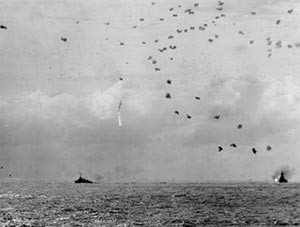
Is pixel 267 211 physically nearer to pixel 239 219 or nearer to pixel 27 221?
pixel 239 219

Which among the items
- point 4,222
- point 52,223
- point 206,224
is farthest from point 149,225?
point 4,222

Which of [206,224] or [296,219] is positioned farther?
[296,219]

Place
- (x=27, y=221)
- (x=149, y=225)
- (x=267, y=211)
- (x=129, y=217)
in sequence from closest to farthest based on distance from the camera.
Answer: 1. (x=149, y=225)
2. (x=27, y=221)
3. (x=129, y=217)
4. (x=267, y=211)

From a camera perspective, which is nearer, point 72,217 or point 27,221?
point 27,221

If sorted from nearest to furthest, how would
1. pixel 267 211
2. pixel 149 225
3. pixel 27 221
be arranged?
pixel 149 225, pixel 27 221, pixel 267 211

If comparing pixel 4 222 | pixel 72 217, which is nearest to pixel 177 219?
pixel 72 217

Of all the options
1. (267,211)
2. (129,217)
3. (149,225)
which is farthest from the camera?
(267,211)

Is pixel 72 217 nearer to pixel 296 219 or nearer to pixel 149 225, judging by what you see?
pixel 149 225

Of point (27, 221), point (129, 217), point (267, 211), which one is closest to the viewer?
point (27, 221)
